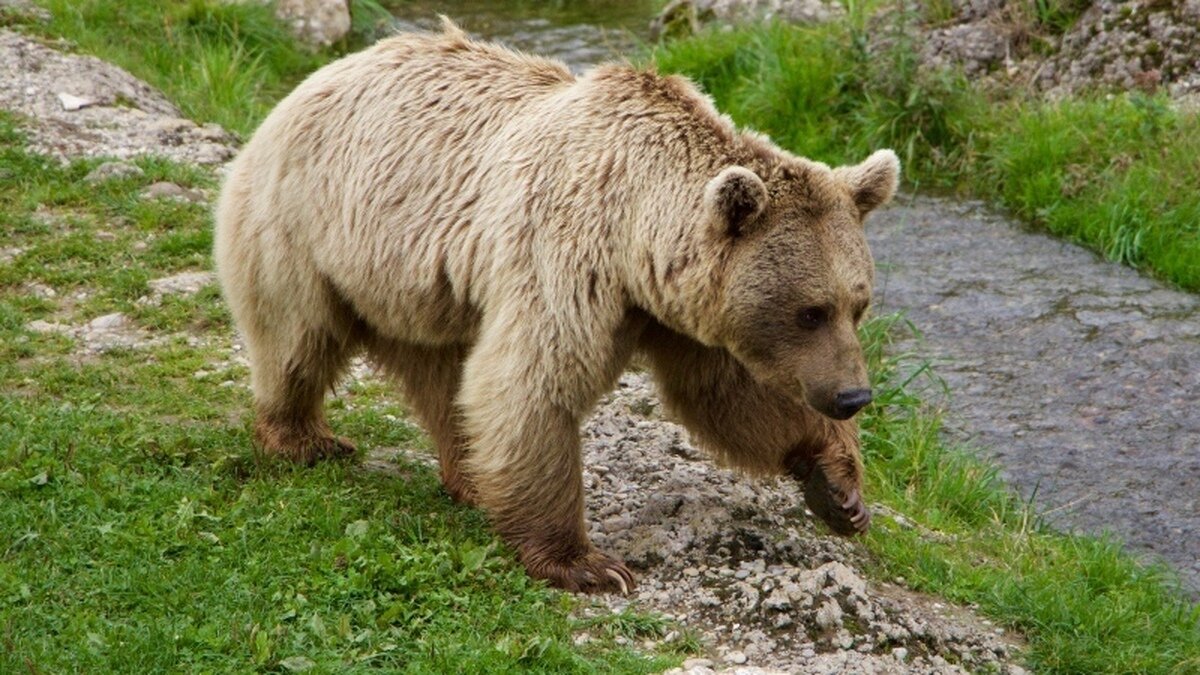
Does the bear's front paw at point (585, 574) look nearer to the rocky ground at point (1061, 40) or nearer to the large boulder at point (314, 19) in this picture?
the rocky ground at point (1061, 40)

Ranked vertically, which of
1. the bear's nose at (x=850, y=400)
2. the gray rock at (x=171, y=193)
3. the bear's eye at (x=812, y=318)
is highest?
the bear's eye at (x=812, y=318)

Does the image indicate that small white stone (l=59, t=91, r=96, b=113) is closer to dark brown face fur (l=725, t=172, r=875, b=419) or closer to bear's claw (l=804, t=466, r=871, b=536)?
bear's claw (l=804, t=466, r=871, b=536)

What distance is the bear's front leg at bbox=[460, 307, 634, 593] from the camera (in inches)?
186

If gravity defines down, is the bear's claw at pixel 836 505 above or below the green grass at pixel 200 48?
above

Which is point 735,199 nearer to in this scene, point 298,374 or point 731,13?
point 298,374

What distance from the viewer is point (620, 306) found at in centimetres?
481

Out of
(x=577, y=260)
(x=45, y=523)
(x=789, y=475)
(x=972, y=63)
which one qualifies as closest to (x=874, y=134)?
(x=972, y=63)

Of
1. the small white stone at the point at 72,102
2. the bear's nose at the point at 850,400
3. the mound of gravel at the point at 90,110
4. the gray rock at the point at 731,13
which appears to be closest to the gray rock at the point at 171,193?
the mound of gravel at the point at 90,110

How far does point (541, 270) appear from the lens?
478 cm

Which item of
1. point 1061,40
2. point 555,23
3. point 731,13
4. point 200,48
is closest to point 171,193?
point 200,48

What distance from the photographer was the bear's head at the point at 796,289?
4602 millimetres

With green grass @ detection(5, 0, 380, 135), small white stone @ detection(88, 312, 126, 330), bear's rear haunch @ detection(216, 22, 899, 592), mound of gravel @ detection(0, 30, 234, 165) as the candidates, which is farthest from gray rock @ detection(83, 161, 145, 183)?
bear's rear haunch @ detection(216, 22, 899, 592)

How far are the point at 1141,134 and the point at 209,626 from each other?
6834mm

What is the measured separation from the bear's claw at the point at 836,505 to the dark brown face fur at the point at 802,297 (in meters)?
0.67
